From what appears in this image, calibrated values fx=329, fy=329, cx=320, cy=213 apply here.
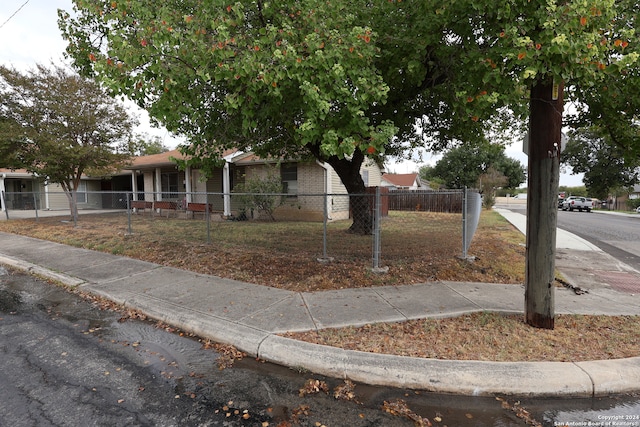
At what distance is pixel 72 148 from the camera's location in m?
12.1

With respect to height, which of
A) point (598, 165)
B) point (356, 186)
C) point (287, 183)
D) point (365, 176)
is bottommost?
point (356, 186)

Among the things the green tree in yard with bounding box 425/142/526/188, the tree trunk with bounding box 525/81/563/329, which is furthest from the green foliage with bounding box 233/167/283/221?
the green tree in yard with bounding box 425/142/526/188

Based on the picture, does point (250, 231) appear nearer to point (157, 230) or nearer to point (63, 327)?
point (157, 230)

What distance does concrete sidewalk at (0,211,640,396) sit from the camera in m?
2.90

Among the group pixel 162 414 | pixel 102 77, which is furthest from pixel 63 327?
pixel 102 77

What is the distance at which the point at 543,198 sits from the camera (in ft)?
12.1

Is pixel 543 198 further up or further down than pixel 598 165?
further down

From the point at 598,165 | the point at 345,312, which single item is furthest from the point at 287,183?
the point at 598,165

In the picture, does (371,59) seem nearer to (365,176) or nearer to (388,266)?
(388,266)

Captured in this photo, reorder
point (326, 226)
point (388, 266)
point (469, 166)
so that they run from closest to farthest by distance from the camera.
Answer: point (388, 266), point (326, 226), point (469, 166)

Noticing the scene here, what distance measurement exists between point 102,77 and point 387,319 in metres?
4.63

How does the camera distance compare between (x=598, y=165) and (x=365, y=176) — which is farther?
(x=598, y=165)

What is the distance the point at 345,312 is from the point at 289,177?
36.9 ft

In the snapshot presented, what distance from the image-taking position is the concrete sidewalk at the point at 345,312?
114 inches
